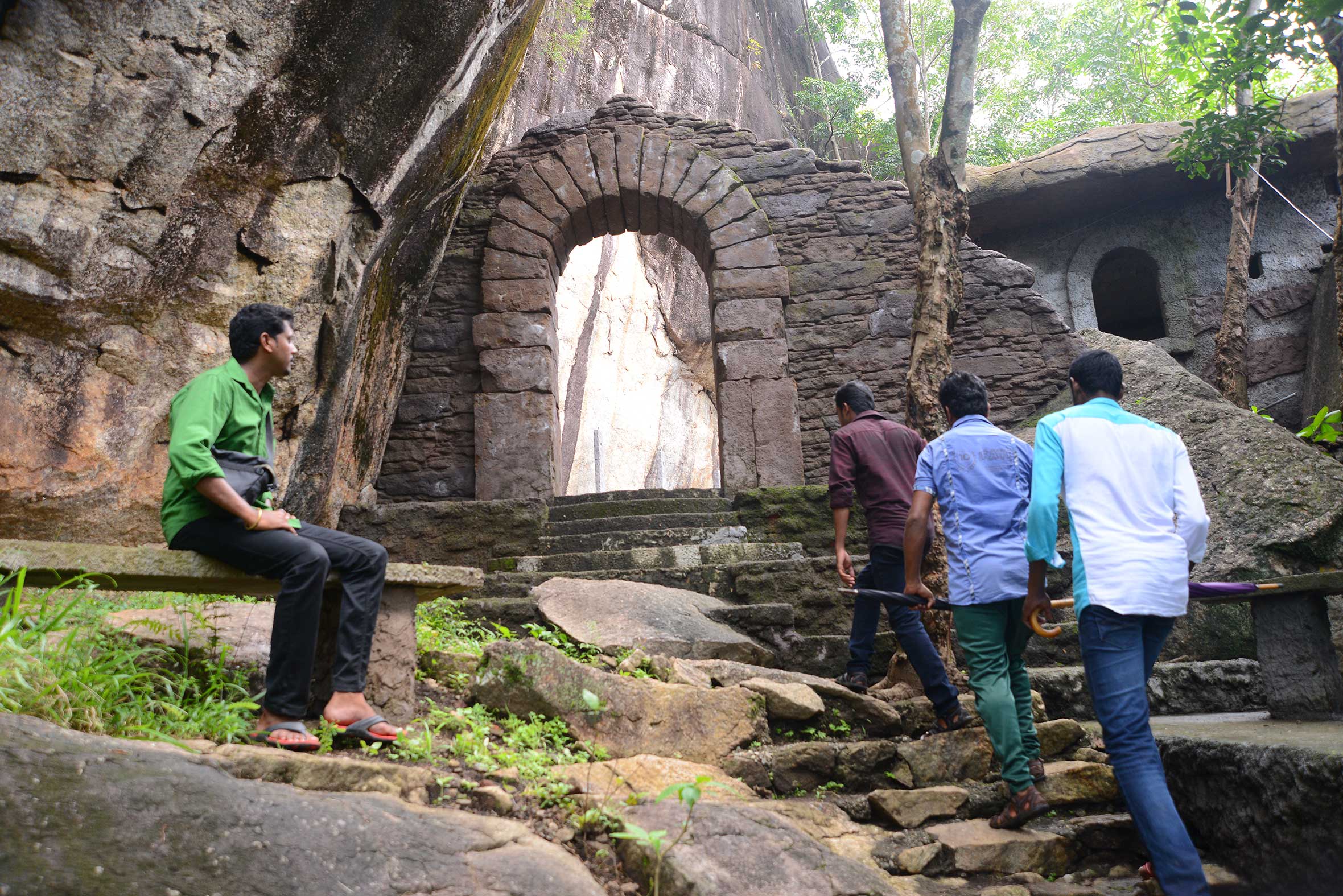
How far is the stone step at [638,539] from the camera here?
6.20m

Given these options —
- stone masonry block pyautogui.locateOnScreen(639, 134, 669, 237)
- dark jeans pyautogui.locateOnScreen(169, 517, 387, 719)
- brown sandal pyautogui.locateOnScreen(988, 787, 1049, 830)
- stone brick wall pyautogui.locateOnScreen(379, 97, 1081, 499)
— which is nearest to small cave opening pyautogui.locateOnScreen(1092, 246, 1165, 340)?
stone brick wall pyautogui.locateOnScreen(379, 97, 1081, 499)

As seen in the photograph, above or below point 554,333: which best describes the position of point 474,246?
above

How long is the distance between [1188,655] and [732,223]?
486 cm

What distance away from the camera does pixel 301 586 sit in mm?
2445

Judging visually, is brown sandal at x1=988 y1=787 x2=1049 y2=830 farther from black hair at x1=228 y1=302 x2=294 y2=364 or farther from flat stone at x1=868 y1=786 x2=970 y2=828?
black hair at x1=228 y1=302 x2=294 y2=364

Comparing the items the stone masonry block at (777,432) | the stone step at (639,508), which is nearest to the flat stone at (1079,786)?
the stone step at (639,508)

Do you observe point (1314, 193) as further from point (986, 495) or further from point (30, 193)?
point (30, 193)

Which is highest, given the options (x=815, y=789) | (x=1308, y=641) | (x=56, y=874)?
(x=1308, y=641)

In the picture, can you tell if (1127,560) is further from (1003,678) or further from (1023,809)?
(1023,809)

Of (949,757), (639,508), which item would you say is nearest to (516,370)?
(639,508)

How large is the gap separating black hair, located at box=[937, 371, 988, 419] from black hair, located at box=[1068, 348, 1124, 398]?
20.1 inches

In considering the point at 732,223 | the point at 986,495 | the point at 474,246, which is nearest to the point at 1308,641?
the point at 986,495

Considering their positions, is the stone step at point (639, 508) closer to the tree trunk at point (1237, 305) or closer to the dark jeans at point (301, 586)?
the dark jeans at point (301, 586)

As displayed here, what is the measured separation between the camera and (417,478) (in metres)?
7.54
